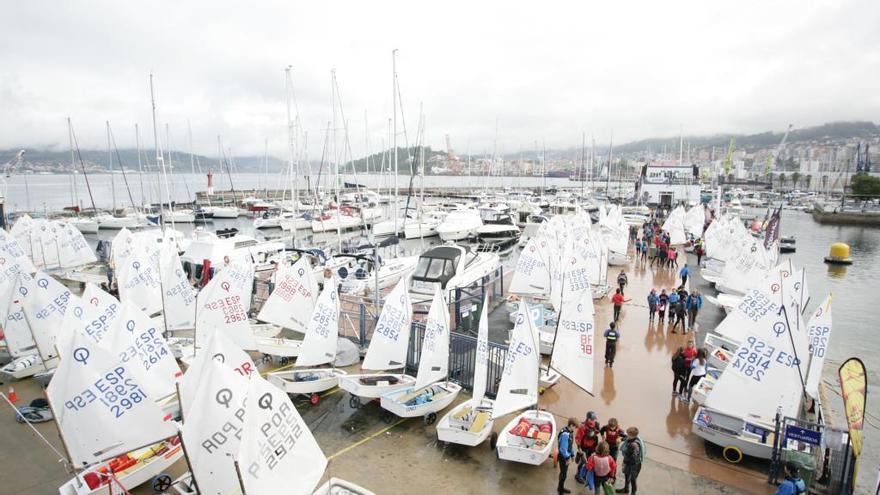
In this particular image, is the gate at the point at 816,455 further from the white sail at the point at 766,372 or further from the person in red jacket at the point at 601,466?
the person in red jacket at the point at 601,466

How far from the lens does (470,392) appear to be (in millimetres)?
12320

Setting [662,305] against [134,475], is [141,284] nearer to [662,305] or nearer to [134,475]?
[134,475]

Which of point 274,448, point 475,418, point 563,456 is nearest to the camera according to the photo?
point 274,448

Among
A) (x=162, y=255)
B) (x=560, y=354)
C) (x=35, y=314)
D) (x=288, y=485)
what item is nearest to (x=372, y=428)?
(x=288, y=485)

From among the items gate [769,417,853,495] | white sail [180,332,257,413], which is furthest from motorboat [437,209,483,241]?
gate [769,417,853,495]

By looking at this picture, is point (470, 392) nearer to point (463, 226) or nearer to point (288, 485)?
point (288, 485)

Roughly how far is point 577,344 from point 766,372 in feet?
12.4

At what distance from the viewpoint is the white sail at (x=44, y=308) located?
12.7 m

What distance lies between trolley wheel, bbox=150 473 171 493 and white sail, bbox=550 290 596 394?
8520mm

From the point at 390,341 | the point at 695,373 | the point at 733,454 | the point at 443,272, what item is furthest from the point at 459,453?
the point at 443,272

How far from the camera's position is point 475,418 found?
1002 cm

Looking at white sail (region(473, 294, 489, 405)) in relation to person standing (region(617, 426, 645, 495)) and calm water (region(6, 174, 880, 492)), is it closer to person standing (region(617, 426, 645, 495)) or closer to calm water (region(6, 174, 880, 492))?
person standing (region(617, 426, 645, 495))

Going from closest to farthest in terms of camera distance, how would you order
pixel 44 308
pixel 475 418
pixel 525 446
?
pixel 525 446
pixel 475 418
pixel 44 308

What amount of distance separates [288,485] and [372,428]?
4000 millimetres
